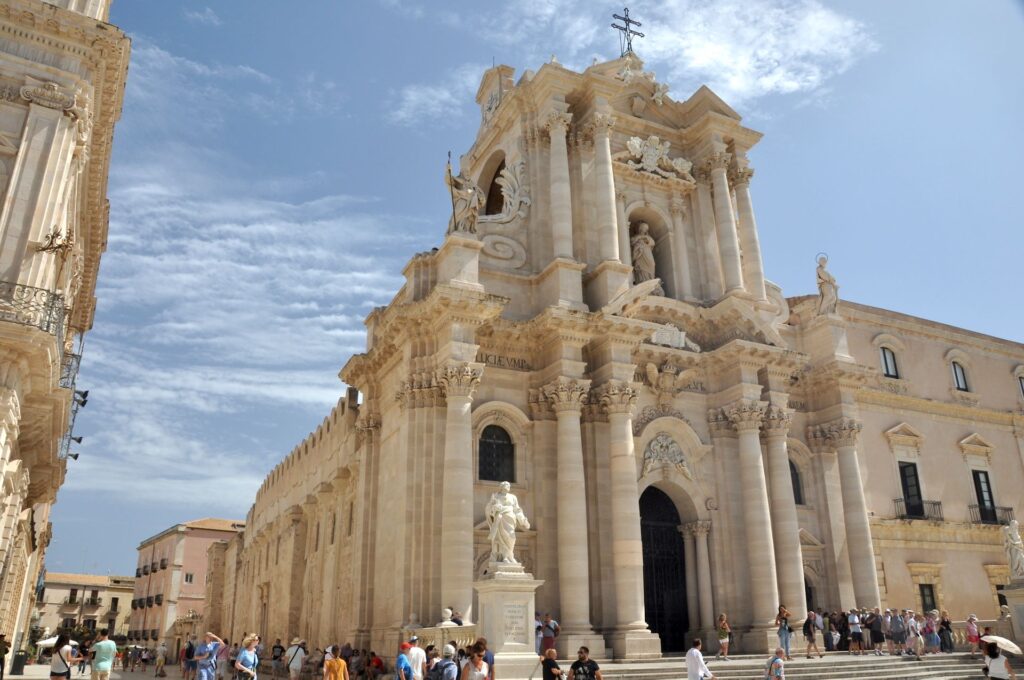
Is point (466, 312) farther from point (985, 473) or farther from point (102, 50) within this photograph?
point (985, 473)

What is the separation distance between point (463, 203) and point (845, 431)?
13.7 metres

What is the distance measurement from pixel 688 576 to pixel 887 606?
25.2 ft

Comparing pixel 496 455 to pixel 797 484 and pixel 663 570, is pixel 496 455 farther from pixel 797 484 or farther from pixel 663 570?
pixel 797 484

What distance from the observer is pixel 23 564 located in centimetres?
→ 2623

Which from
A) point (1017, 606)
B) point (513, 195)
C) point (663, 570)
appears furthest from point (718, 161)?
point (1017, 606)

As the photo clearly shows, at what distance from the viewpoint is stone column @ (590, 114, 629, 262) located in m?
23.0

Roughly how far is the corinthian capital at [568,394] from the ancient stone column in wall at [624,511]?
0.81 m

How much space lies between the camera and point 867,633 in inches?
924

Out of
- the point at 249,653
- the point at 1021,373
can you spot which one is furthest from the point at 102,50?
the point at 1021,373

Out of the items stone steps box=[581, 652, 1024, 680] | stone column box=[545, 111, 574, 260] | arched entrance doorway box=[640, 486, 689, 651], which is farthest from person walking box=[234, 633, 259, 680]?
stone column box=[545, 111, 574, 260]

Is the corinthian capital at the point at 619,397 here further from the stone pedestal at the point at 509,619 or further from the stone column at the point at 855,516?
the stone column at the point at 855,516

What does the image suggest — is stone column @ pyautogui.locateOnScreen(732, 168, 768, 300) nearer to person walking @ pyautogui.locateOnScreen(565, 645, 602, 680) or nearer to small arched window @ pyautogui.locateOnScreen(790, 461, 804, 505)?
small arched window @ pyautogui.locateOnScreen(790, 461, 804, 505)

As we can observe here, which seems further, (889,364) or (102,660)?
(889,364)

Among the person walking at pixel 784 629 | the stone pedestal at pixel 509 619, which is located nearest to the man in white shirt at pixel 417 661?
the stone pedestal at pixel 509 619
